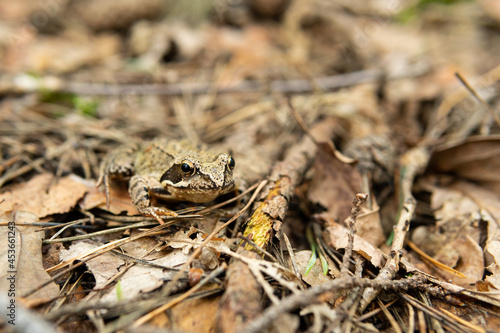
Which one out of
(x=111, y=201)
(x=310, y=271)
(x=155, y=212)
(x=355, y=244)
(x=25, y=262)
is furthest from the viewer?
(x=111, y=201)

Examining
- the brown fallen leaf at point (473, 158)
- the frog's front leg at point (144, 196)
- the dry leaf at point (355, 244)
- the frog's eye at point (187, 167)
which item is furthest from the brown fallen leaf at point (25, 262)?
the brown fallen leaf at point (473, 158)

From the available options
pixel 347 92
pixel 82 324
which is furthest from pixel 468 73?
pixel 82 324

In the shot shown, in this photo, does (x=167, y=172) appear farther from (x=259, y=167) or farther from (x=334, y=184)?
(x=334, y=184)

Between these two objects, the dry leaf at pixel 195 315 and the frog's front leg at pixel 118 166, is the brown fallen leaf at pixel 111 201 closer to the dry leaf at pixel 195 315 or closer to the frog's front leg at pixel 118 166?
the frog's front leg at pixel 118 166

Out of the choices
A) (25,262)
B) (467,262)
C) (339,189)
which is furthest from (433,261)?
(25,262)

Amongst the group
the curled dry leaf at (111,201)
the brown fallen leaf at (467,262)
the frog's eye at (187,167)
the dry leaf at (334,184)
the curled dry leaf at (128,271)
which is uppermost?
the frog's eye at (187,167)

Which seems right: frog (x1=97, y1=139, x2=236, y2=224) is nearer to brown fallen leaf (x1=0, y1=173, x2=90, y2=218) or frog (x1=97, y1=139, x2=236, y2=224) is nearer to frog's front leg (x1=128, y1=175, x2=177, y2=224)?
frog's front leg (x1=128, y1=175, x2=177, y2=224)

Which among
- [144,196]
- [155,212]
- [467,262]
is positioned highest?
[144,196]
